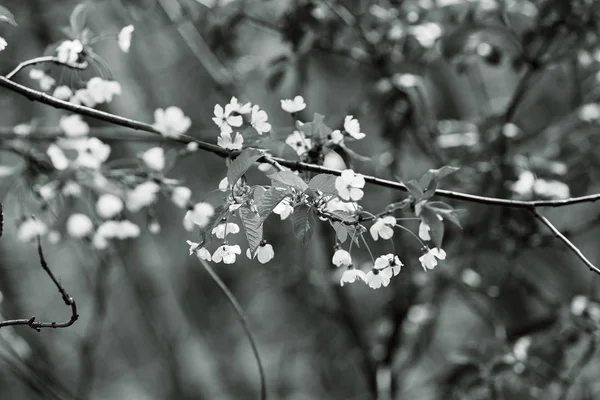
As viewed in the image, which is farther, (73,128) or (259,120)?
(73,128)

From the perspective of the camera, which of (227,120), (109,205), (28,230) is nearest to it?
(227,120)

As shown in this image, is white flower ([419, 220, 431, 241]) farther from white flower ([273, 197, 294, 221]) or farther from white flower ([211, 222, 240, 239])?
white flower ([211, 222, 240, 239])

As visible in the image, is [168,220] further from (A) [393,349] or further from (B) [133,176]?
(B) [133,176]

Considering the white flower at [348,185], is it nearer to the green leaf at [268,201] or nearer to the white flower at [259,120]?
the green leaf at [268,201]

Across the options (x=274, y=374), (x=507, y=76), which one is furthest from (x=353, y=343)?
(x=274, y=374)

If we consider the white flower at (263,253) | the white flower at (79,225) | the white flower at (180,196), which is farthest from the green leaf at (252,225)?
the white flower at (79,225)

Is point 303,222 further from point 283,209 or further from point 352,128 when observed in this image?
point 352,128

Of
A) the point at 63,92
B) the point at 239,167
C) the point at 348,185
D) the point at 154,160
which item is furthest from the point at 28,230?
the point at 348,185
